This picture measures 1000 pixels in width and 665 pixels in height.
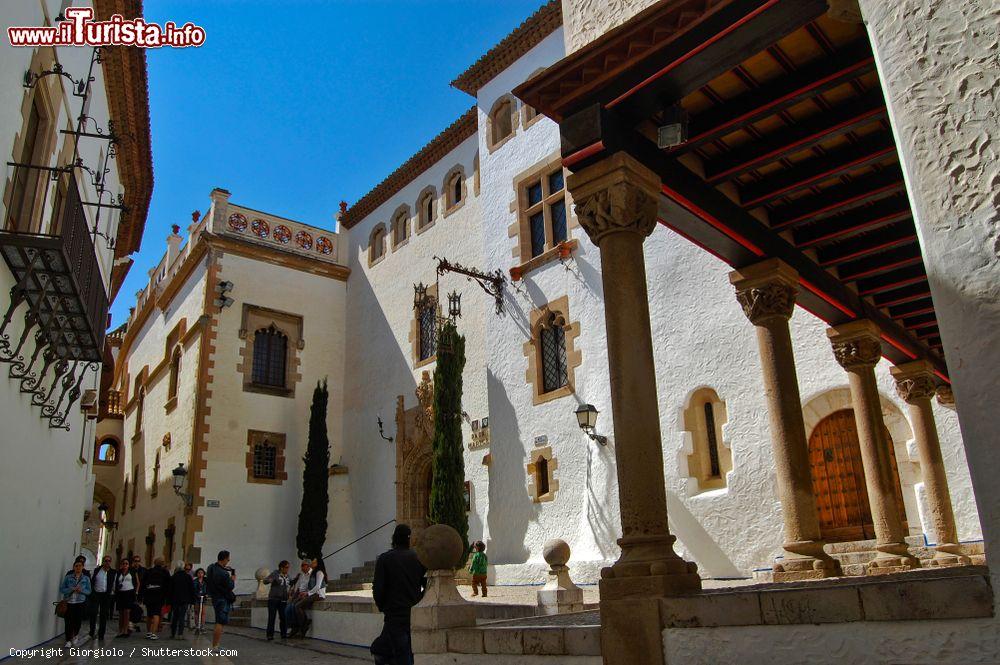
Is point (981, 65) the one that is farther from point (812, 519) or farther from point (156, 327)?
point (156, 327)

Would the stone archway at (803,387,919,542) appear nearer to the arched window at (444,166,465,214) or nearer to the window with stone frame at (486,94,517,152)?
the window with stone frame at (486,94,517,152)

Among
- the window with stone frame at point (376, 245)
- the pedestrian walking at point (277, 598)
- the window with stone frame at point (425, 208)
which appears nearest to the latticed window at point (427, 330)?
the window with stone frame at point (425, 208)

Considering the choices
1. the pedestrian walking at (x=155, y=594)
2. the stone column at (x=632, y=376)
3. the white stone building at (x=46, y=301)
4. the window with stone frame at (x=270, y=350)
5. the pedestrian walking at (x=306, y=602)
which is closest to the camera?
the stone column at (x=632, y=376)

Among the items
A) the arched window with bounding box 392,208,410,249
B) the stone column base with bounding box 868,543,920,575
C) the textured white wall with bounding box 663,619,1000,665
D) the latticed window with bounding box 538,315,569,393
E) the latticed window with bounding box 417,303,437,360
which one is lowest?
the textured white wall with bounding box 663,619,1000,665

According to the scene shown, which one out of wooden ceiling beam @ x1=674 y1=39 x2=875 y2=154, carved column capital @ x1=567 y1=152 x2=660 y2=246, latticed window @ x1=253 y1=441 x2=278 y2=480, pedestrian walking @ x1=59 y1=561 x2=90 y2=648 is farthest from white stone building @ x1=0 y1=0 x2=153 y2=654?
latticed window @ x1=253 y1=441 x2=278 y2=480

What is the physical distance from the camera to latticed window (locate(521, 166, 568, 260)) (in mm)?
17062

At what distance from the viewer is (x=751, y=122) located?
6.56m

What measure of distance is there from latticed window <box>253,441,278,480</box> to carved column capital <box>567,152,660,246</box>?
61.5 feet

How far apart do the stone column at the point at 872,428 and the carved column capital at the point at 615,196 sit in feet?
15.1

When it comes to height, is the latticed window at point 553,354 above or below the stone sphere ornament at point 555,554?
above

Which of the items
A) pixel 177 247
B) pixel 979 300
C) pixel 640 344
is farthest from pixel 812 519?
pixel 177 247

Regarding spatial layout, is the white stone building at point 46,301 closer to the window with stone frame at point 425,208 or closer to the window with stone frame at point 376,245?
the window with stone frame at point 425,208

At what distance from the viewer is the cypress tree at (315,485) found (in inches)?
857

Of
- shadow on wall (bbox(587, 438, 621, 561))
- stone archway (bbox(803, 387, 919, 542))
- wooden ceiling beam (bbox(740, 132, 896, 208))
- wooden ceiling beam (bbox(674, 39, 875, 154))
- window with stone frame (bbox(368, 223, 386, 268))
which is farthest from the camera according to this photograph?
window with stone frame (bbox(368, 223, 386, 268))
